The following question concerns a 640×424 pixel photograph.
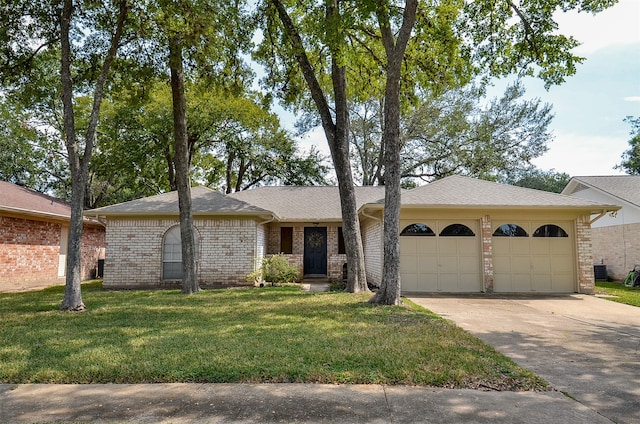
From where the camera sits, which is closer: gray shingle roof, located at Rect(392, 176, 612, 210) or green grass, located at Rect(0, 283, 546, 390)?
green grass, located at Rect(0, 283, 546, 390)

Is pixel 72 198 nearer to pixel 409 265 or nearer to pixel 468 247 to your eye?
pixel 409 265

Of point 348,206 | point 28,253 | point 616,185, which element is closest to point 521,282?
point 348,206

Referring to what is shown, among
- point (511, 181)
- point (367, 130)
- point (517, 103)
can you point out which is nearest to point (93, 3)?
point (367, 130)

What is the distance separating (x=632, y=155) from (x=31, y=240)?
138ft

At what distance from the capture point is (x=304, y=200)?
1758 centimetres

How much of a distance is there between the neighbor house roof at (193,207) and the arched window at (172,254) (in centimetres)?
84

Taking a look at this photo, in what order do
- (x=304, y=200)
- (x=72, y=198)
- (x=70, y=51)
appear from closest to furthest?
(x=72, y=198), (x=70, y=51), (x=304, y=200)

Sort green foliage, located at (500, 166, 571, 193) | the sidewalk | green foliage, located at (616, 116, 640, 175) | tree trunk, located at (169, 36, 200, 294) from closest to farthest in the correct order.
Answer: the sidewalk < tree trunk, located at (169, 36, 200, 294) < green foliage, located at (500, 166, 571, 193) < green foliage, located at (616, 116, 640, 175)

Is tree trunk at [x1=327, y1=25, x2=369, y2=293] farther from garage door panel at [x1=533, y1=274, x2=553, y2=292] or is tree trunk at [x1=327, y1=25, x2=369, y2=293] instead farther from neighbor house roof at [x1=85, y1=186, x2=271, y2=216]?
garage door panel at [x1=533, y1=274, x2=553, y2=292]

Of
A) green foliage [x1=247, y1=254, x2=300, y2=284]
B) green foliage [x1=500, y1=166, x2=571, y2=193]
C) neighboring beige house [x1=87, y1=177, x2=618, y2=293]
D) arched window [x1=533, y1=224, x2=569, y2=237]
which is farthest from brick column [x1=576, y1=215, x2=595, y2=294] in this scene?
green foliage [x1=500, y1=166, x2=571, y2=193]

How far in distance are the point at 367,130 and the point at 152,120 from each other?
47.0ft

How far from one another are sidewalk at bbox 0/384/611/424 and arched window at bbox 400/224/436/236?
8.39 metres

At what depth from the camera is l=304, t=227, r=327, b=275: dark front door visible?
55.2 feet

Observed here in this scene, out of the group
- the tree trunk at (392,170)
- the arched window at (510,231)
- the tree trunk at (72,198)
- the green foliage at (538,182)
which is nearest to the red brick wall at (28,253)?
the tree trunk at (72,198)
